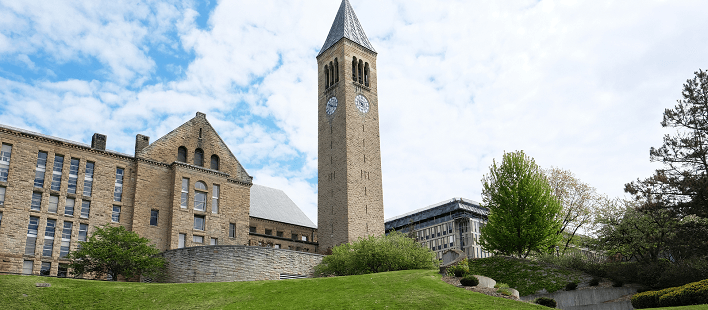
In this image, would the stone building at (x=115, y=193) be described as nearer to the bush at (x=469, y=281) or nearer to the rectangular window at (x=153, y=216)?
the rectangular window at (x=153, y=216)

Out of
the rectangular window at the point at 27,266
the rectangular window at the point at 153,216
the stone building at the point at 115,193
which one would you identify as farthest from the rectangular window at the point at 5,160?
the rectangular window at the point at 153,216

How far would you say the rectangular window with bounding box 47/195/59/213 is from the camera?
44.7 meters

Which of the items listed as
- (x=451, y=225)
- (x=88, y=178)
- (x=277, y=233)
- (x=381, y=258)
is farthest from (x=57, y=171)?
(x=451, y=225)

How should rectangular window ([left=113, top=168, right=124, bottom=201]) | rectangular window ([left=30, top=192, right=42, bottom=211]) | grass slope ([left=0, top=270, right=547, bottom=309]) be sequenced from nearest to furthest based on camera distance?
1. grass slope ([left=0, top=270, right=547, bottom=309])
2. rectangular window ([left=30, top=192, right=42, bottom=211])
3. rectangular window ([left=113, top=168, right=124, bottom=201])

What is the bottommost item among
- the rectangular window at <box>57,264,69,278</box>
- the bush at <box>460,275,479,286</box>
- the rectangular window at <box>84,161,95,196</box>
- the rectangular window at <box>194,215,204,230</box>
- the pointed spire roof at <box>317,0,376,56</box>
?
the bush at <box>460,275,479,286</box>

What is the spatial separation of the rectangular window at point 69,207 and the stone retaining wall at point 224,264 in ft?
28.8

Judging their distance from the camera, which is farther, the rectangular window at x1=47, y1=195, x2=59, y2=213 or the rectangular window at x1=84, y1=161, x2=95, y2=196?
the rectangular window at x1=84, y1=161, x2=95, y2=196

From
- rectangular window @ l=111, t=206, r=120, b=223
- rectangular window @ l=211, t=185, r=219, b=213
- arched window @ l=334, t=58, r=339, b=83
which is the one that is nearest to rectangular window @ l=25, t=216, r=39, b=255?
rectangular window @ l=111, t=206, r=120, b=223

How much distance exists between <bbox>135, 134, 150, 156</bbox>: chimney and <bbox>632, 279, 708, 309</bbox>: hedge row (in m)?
42.5

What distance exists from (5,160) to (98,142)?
24.5 ft

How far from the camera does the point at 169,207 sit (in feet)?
165

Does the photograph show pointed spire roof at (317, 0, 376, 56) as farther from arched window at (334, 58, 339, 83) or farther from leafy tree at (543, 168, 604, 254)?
leafy tree at (543, 168, 604, 254)

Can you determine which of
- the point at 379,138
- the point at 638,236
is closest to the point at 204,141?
the point at 379,138

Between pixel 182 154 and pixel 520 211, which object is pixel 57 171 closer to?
pixel 182 154
